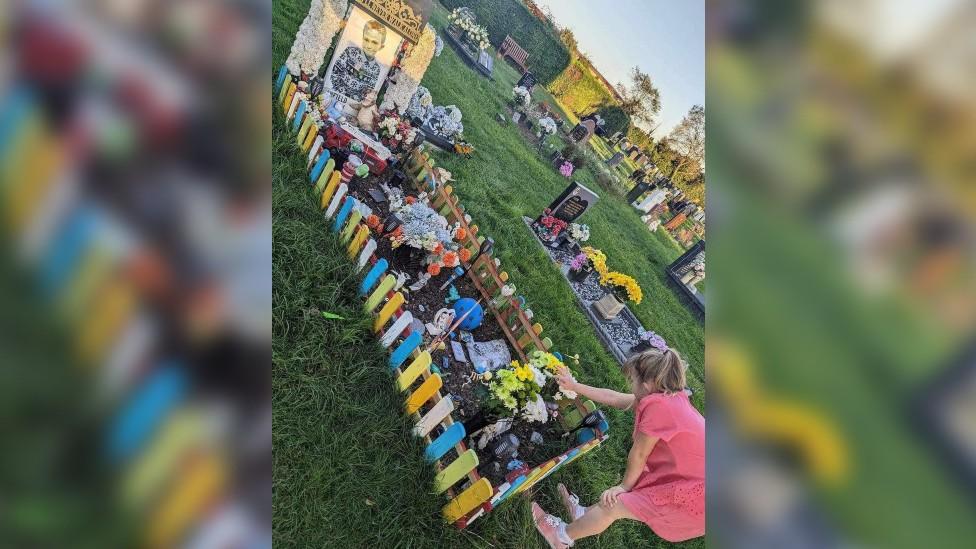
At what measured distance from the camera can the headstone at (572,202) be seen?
748 centimetres

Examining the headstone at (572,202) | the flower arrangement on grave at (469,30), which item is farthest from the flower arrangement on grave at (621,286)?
the flower arrangement on grave at (469,30)

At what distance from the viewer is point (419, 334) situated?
349cm

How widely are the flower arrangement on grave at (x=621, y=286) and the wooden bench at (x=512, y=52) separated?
1483 centimetres

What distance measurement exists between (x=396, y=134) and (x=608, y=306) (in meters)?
3.53

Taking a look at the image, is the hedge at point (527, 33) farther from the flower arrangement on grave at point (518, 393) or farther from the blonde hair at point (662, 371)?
the blonde hair at point (662, 371)

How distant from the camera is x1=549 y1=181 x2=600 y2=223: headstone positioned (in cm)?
748

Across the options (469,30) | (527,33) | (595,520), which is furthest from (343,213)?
(527,33)

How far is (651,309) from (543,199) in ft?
9.36

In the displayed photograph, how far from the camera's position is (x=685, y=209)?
15.7 m
